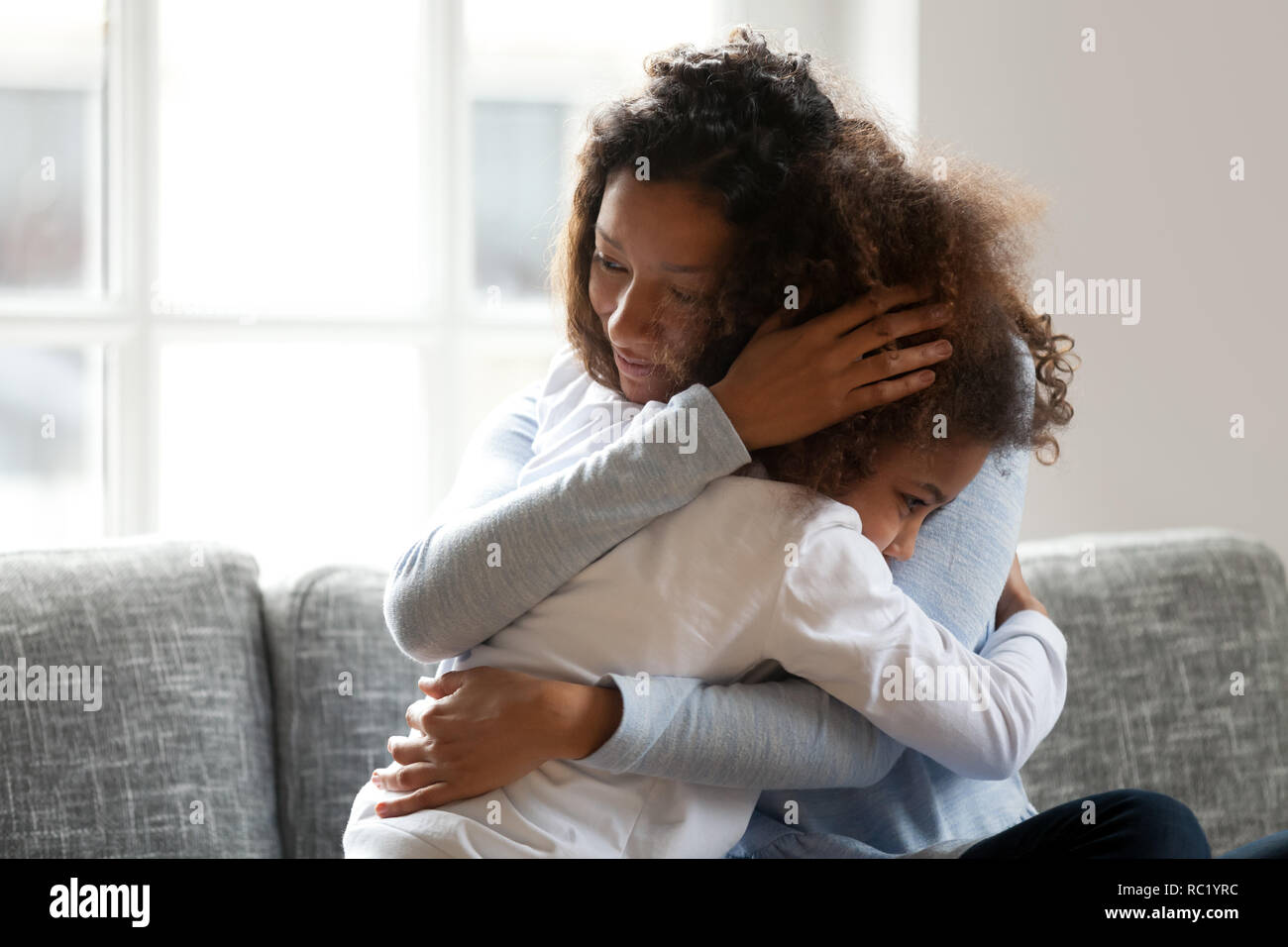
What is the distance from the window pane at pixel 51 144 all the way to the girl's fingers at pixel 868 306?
141 centimetres

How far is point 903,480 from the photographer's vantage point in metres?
1.01

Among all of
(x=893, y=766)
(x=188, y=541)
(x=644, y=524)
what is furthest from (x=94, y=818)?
(x=893, y=766)

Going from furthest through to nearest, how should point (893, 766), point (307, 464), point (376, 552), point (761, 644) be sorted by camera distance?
point (307, 464)
point (376, 552)
point (893, 766)
point (761, 644)

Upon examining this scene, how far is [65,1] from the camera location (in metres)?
1.89

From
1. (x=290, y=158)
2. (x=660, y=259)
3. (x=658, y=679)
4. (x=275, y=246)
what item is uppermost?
(x=290, y=158)

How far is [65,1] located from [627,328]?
1377 millimetres

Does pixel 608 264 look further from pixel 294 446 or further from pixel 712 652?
pixel 294 446

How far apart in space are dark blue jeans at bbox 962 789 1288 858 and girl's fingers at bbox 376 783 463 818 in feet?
1.42

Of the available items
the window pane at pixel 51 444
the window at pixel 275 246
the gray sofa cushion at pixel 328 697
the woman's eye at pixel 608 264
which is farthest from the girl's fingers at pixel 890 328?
the window pane at pixel 51 444

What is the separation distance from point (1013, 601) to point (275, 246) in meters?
Result: 1.34

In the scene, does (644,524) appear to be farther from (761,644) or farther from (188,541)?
(188,541)

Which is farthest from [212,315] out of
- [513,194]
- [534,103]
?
[534,103]
